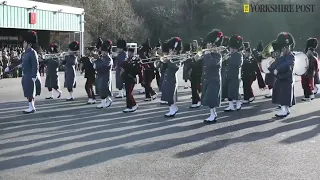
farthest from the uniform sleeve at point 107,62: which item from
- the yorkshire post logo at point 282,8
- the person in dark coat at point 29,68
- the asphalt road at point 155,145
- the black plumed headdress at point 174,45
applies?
the yorkshire post logo at point 282,8

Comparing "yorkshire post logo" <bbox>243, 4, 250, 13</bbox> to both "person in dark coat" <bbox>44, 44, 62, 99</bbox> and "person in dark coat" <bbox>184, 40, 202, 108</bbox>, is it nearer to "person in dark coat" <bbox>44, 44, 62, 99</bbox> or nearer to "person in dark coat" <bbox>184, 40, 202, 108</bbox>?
"person in dark coat" <bbox>44, 44, 62, 99</bbox>

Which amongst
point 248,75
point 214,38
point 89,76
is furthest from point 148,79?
point 214,38

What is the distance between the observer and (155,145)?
743cm

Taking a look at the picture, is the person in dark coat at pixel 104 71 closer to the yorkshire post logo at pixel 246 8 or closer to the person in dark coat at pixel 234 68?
the person in dark coat at pixel 234 68

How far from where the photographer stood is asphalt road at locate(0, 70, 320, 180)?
19.1 feet

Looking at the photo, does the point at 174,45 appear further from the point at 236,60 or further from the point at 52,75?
the point at 52,75

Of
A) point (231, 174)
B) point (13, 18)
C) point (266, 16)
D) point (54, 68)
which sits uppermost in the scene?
point (266, 16)

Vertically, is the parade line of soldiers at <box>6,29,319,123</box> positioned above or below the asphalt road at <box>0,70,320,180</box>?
above

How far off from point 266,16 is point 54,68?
43704 mm

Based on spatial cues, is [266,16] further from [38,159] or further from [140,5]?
[38,159]

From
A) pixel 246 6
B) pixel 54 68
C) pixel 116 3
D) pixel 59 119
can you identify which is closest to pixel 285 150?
pixel 59 119

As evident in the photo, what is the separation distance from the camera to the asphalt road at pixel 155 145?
229 inches

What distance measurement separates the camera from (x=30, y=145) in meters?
7.33

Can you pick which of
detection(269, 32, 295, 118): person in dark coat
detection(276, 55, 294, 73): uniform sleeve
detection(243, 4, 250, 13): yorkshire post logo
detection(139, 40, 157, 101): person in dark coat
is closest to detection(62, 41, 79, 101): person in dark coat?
detection(139, 40, 157, 101): person in dark coat
